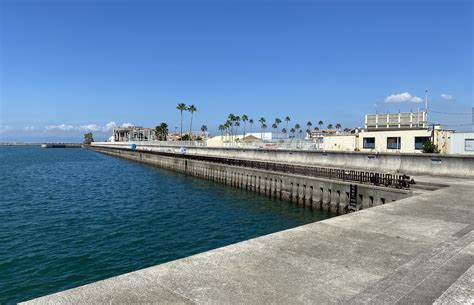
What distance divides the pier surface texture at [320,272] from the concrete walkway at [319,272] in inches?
0.7

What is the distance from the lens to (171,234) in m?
20.5

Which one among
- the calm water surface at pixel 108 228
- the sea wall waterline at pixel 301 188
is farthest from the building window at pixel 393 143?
the calm water surface at pixel 108 228

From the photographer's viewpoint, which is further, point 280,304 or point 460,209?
point 460,209

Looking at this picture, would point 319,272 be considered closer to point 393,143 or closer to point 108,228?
point 108,228

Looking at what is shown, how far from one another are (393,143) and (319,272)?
48.1 metres

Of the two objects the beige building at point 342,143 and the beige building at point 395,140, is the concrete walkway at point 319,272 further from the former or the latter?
the beige building at point 342,143

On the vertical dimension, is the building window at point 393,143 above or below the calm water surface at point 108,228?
above

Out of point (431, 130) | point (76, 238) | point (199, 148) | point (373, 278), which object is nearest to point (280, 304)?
point (373, 278)

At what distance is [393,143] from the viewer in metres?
49.3

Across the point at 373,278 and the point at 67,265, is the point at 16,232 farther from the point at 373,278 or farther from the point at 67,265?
the point at 373,278

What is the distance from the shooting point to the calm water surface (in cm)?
1440

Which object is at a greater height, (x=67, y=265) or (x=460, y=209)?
(x=460, y=209)

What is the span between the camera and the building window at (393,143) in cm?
4875

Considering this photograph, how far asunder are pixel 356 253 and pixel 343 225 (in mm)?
2985
